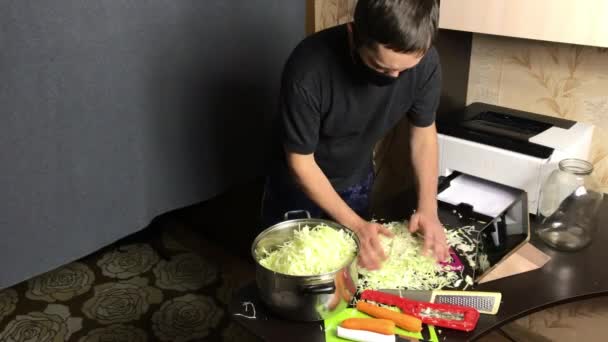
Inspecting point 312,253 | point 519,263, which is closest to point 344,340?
point 312,253

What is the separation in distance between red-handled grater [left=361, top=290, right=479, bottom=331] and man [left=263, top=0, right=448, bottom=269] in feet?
0.28

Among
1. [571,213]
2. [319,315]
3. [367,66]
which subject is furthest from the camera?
[571,213]

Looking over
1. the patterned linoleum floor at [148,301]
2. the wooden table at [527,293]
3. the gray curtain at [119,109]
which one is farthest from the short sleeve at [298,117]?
the patterned linoleum floor at [148,301]

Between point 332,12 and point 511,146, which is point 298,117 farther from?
point 332,12

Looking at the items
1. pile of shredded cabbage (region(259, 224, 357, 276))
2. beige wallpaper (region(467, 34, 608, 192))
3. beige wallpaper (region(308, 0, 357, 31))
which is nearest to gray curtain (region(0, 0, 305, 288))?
beige wallpaper (region(308, 0, 357, 31))

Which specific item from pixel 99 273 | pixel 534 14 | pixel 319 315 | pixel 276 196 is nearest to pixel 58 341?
pixel 99 273

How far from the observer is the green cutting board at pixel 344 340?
3.41ft

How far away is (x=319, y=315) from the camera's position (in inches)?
41.6

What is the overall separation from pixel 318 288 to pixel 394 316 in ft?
0.62

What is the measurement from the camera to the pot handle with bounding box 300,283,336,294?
0.99 m

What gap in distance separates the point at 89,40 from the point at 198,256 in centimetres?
140

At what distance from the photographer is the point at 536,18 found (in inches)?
59.4

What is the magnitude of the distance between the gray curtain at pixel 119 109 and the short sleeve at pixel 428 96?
0.91 meters

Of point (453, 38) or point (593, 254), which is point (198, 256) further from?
point (593, 254)
